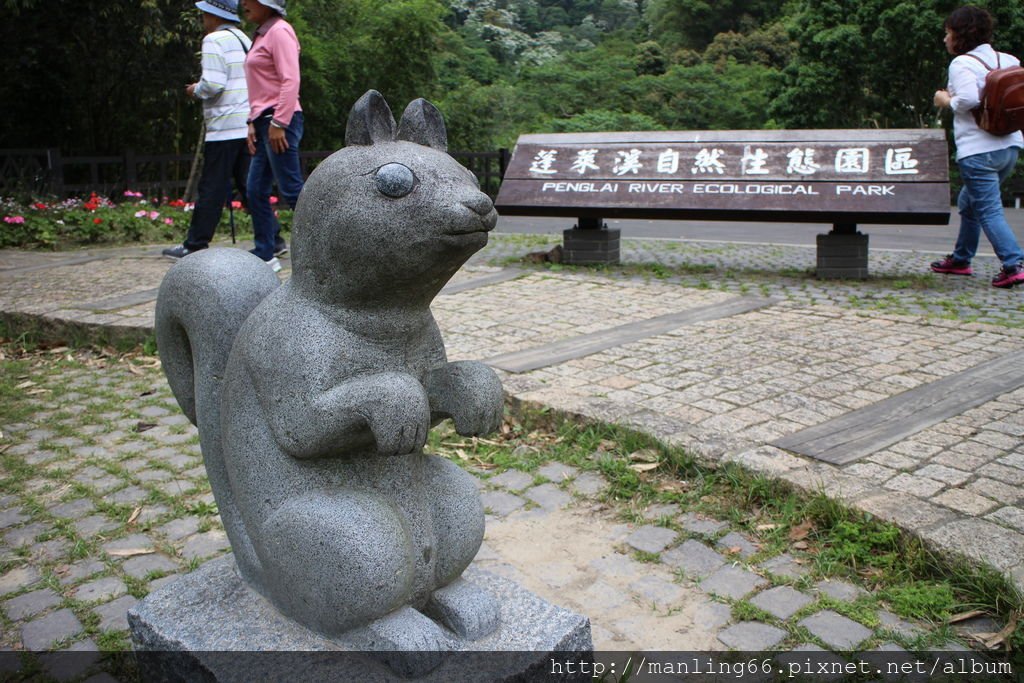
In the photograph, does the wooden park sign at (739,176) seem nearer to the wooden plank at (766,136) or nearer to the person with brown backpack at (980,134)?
the wooden plank at (766,136)

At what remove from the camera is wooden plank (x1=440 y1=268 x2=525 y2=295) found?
7.72 meters

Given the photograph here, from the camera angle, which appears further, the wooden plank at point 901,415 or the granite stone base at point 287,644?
the wooden plank at point 901,415

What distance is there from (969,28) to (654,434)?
17.0 feet

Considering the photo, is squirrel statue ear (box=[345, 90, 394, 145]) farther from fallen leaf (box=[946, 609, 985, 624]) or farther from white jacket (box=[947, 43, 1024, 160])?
white jacket (box=[947, 43, 1024, 160])

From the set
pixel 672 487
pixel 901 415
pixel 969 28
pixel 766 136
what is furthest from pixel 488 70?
pixel 672 487

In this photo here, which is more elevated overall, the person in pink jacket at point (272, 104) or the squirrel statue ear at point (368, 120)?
the person in pink jacket at point (272, 104)

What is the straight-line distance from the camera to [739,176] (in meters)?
8.21

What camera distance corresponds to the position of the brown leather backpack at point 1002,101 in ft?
22.0

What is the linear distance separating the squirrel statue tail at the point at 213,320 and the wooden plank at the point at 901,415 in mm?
2442

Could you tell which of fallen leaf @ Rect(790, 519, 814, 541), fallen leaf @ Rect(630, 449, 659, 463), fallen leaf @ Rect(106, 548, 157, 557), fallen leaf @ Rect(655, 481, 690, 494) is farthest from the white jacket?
fallen leaf @ Rect(106, 548, 157, 557)

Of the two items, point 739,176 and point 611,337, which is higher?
point 739,176

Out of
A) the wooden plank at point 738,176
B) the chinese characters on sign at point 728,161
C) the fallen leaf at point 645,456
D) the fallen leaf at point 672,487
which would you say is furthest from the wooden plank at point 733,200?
the fallen leaf at point 672,487

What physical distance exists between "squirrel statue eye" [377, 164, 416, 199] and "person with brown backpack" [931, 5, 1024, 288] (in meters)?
6.37

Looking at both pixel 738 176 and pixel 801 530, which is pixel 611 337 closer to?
pixel 801 530
